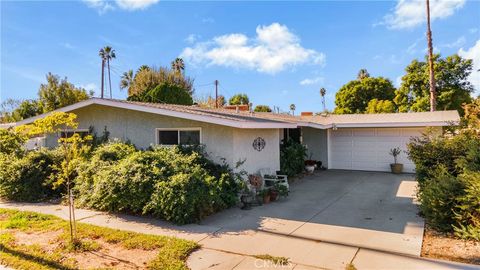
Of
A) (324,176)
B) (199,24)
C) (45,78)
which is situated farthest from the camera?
(45,78)

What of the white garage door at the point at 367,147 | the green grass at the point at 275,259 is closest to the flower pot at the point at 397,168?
the white garage door at the point at 367,147

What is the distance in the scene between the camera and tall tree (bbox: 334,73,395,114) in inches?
1291

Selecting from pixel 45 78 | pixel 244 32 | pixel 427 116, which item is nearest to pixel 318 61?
pixel 244 32

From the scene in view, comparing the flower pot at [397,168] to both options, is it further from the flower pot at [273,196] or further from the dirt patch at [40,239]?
the dirt patch at [40,239]

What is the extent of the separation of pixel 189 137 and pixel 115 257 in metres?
4.95

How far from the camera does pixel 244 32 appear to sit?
61.4ft

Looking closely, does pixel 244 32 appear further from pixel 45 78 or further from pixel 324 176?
pixel 45 78

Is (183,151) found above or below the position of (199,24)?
below

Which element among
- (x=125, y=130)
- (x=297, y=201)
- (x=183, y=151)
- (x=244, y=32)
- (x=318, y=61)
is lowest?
(x=297, y=201)

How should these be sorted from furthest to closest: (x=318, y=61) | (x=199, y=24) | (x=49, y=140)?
(x=318, y=61) < (x=199, y=24) < (x=49, y=140)

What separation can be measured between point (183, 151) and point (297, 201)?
3685 mm

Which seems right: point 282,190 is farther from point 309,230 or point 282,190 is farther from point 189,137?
point 189,137

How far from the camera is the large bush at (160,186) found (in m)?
6.64

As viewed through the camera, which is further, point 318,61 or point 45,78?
point 45,78
